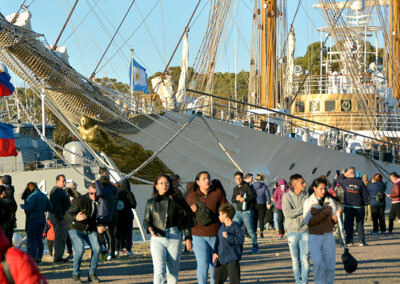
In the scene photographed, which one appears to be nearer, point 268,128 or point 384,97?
point 268,128

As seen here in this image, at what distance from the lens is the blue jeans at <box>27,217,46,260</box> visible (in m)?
12.7

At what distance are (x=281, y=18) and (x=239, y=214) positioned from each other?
1792cm

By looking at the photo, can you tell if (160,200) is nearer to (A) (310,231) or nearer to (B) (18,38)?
(A) (310,231)

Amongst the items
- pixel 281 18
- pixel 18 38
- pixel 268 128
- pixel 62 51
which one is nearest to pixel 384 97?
pixel 281 18

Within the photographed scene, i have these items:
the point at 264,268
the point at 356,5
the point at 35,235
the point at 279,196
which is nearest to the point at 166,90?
the point at 279,196

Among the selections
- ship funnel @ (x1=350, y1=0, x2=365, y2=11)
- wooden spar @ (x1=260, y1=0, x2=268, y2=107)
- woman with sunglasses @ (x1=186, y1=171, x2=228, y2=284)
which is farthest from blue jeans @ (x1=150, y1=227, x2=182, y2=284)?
ship funnel @ (x1=350, y1=0, x2=365, y2=11)

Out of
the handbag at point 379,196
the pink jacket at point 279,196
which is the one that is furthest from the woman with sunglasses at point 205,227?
the handbag at point 379,196

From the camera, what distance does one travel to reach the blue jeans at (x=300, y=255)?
919cm

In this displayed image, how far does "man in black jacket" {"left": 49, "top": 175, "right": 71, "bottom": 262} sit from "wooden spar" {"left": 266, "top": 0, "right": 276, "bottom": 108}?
1678cm

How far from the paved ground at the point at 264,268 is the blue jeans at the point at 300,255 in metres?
1.07

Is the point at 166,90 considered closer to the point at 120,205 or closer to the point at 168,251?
the point at 120,205

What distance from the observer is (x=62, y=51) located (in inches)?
733

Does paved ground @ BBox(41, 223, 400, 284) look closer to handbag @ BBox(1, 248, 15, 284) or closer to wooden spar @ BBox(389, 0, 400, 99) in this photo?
handbag @ BBox(1, 248, 15, 284)

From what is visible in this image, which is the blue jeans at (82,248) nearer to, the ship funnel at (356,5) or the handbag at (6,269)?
the handbag at (6,269)
